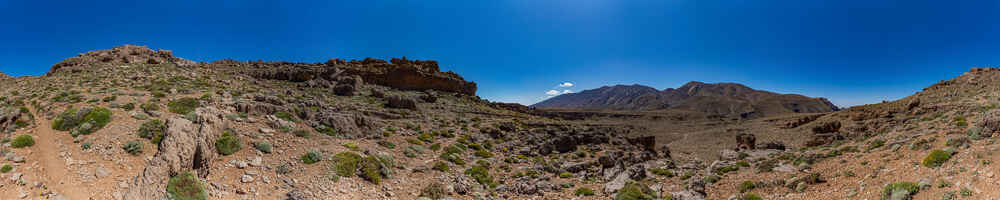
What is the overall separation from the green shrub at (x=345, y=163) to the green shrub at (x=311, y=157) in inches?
24.0

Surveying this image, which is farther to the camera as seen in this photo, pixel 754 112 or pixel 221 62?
pixel 754 112

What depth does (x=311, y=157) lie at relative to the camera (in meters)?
12.7

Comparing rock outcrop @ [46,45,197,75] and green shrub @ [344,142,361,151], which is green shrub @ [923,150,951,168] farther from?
rock outcrop @ [46,45,197,75]

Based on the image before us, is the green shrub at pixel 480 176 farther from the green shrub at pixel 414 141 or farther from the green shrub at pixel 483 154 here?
the green shrub at pixel 414 141

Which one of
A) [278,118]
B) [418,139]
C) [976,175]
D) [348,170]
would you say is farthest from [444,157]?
[976,175]

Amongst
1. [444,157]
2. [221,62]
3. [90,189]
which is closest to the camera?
[90,189]

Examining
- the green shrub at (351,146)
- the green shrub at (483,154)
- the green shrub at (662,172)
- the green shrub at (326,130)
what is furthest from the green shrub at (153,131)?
the green shrub at (662,172)

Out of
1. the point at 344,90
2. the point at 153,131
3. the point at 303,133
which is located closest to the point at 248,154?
the point at 153,131

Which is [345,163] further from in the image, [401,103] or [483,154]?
[401,103]

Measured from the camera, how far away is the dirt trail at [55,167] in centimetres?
709

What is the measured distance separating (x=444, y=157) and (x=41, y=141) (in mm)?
14685

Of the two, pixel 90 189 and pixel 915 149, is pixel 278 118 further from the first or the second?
pixel 915 149

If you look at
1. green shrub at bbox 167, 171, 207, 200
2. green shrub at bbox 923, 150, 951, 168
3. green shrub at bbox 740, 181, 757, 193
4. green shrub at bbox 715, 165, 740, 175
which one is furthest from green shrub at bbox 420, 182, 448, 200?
green shrub at bbox 923, 150, 951, 168

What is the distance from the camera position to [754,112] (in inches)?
5162
